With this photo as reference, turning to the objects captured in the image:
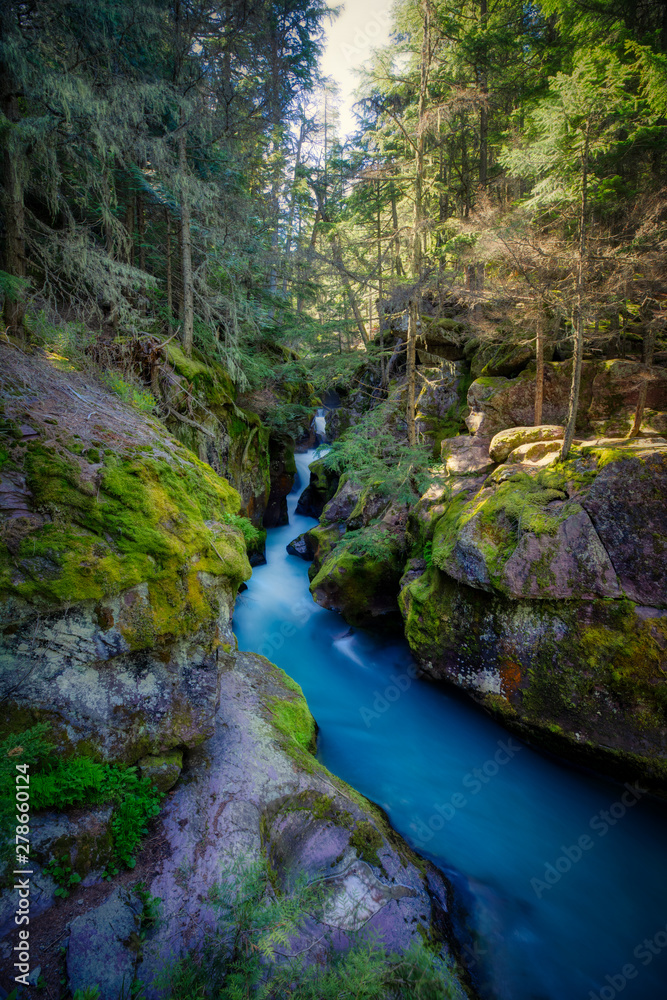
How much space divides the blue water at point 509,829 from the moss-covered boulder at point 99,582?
369cm

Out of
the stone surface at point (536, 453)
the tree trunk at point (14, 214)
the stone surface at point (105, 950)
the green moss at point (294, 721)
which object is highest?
the tree trunk at point (14, 214)

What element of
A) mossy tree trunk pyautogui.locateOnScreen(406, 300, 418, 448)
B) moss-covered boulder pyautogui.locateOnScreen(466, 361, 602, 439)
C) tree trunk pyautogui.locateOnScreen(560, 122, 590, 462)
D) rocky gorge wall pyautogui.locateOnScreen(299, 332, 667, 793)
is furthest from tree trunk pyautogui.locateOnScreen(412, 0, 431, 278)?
rocky gorge wall pyautogui.locateOnScreen(299, 332, 667, 793)

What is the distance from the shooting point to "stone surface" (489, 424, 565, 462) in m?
8.32

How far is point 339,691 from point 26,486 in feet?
22.9

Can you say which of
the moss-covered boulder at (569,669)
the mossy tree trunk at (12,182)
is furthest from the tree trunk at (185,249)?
the moss-covered boulder at (569,669)

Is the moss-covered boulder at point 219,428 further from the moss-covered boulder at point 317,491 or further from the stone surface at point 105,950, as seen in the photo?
the stone surface at point 105,950

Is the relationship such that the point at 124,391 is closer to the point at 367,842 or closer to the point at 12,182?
the point at 12,182

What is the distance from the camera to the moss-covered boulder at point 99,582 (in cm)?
321

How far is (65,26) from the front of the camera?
20.2 feet

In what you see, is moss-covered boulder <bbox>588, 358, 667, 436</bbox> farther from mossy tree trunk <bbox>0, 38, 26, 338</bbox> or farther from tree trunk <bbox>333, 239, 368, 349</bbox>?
mossy tree trunk <bbox>0, 38, 26, 338</bbox>

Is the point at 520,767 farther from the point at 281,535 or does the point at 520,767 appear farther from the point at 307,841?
the point at 281,535

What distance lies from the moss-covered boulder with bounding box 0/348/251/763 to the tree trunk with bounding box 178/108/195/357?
560 cm

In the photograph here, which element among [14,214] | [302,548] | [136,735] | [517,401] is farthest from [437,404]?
[136,735]

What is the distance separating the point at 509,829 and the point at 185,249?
13117 millimetres
